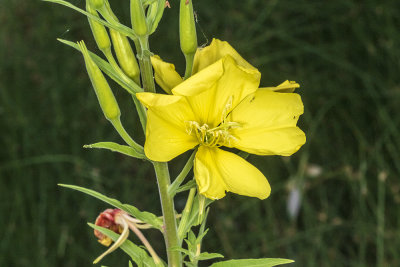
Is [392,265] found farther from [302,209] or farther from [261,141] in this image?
[261,141]

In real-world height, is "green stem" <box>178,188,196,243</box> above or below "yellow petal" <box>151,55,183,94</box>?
below

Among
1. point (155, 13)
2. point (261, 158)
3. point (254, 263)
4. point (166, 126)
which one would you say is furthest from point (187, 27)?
point (261, 158)

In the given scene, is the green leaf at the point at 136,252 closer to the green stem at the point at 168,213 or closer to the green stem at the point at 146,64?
the green stem at the point at 168,213

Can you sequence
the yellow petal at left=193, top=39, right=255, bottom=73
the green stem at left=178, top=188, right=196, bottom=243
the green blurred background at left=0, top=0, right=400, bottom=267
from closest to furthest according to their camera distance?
the yellow petal at left=193, top=39, right=255, bottom=73 → the green stem at left=178, top=188, right=196, bottom=243 → the green blurred background at left=0, top=0, right=400, bottom=267

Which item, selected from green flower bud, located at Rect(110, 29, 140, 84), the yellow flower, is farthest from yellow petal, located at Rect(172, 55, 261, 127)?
green flower bud, located at Rect(110, 29, 140, 84)

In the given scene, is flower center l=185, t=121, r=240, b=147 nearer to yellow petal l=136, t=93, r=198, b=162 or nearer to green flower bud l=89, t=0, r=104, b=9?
yellow petal l=136, t=93, r=198, b=162

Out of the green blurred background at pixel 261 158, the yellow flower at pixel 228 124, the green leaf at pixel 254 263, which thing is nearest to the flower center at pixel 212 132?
the yellow flower at pixel 228 124

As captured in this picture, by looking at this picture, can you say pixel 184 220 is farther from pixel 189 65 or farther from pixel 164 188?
pixel 189 65

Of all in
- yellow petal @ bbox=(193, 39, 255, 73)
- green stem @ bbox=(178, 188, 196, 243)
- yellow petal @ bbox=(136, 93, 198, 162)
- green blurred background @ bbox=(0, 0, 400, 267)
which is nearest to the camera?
yellow petal @ bbox=(136, 93, 198, 162)
